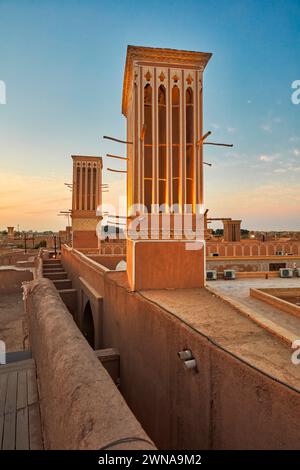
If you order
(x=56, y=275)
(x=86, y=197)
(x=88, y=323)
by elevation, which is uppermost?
(x=86, y=197)

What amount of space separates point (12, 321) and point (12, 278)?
726 cm

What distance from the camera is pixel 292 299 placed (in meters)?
9.75

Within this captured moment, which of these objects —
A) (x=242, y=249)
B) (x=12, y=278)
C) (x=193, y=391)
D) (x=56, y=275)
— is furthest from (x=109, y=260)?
(x=242, y=249)

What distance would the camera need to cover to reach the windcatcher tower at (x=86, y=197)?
22.4m

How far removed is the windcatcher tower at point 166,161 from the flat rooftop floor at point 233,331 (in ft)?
2.99

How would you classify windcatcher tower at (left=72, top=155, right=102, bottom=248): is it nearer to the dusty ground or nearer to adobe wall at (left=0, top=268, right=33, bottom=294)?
adobe wall at (left=0, top=268, right=33, bottom=294)

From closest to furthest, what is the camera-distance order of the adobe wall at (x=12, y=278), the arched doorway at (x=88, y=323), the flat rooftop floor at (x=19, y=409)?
the flat rooftop floor at (x=19, y=409) < the arched doorway at (x=88, y=323) < the adobe wall at (x=12, y=278)

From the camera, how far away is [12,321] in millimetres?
13336

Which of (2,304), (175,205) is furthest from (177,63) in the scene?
(2,304)

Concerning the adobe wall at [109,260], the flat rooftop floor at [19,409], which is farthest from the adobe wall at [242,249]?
the flat rooftop floor at [19,409]

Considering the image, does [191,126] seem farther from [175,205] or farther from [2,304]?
[2,304]

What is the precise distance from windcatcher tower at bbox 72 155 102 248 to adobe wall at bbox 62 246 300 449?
665 inches

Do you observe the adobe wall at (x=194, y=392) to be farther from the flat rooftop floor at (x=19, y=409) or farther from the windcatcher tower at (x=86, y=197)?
the windcatcher tower at (x=86, y=197)

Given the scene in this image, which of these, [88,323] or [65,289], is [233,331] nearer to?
[88,323]
